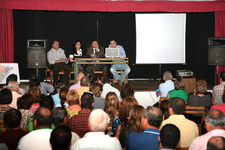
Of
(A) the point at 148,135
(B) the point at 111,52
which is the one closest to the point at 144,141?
(A) the point at 148,135

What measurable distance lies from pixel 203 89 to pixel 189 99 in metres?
0.23

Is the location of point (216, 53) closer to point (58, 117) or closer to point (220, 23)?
point (220, 23)

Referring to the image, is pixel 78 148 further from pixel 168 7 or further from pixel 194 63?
pixel 194 63

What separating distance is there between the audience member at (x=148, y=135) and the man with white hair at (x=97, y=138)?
0.14 m

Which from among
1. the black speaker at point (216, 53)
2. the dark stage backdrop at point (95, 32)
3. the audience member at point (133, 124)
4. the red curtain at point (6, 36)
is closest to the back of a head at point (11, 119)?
the audience member at point (133, 124)

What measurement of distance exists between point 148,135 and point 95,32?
22.5 ft

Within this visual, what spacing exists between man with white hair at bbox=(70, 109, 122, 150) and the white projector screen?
6.52 m

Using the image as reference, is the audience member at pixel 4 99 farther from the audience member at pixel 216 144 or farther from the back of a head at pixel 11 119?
the audience member at pixel 216 144

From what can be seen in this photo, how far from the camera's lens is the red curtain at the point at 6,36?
25.9ft

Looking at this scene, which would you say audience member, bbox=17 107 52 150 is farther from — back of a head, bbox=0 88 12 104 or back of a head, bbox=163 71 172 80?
back of a head, bbox=163 71 172 80

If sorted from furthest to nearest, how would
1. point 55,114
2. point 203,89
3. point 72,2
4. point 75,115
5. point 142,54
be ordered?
point 142,54 → point 72,2 → point 203,89 → point 75,115 → point 55,114

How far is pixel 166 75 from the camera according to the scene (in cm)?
519

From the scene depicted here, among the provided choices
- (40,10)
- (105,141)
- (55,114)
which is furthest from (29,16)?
(105,141)

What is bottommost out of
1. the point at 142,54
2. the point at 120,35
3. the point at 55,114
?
the point at 55,114
